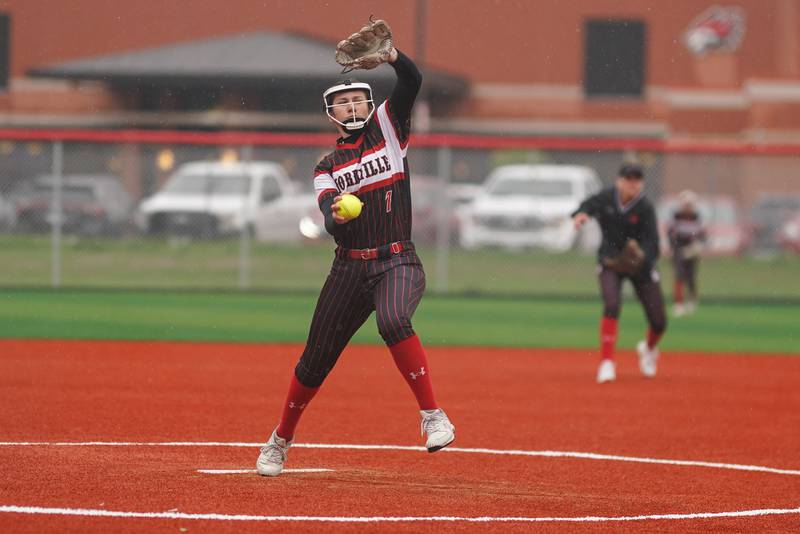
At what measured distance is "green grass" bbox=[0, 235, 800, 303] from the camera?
23.8 meters

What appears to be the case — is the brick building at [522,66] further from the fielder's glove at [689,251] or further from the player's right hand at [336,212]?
the player's right hand at [336,212]

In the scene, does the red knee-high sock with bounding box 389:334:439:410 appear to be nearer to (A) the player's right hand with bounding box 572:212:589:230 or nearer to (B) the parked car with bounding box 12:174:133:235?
(A) the player's right hand with bounding box 572:212:589:230

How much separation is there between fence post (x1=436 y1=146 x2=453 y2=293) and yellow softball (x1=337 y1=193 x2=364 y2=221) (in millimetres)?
17275

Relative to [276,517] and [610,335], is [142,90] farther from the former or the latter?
[276,517]

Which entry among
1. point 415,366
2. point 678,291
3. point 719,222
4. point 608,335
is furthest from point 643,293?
point 719,222

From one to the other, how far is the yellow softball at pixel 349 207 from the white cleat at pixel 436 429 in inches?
44.3

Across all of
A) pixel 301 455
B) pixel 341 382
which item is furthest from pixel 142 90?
pixel 301 455

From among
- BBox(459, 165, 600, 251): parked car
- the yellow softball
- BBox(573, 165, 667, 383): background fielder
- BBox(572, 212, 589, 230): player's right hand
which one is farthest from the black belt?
BBox(459, 165, 600, 251): parked car

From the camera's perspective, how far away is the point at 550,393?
41.5 ft

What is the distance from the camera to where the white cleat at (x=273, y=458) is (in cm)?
773

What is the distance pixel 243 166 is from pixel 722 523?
61.7 ft

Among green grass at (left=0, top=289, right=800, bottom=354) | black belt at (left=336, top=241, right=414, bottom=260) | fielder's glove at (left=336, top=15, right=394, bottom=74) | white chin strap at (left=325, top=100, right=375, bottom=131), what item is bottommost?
green grass at (left=0, top=289, right=800, bottom=354)

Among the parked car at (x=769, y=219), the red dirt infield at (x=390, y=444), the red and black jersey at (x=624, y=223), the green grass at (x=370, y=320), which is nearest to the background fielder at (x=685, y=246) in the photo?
the green grass at (x=370, y=320)

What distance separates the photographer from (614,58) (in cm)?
4519
